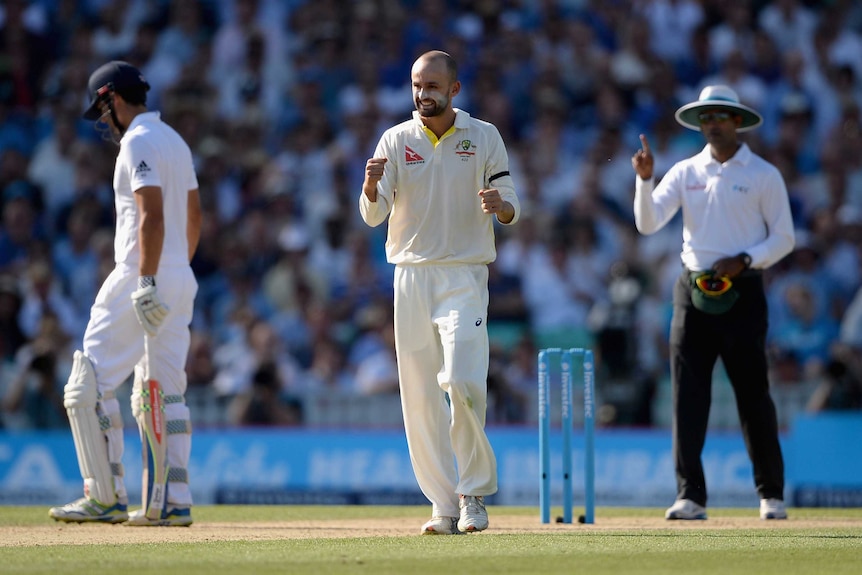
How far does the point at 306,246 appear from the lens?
14.3 metres

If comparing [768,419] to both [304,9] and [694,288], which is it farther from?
[304,9]

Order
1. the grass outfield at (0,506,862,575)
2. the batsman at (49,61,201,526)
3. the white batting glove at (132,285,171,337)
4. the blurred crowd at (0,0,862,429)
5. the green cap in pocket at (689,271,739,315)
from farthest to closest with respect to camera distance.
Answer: the blurred crowd at (0,0,862,429), the green cap in pocket at (689,271,739,315), the batsman at (49,61,201,526), the white batting glove at (132,285,171,337), the grass outfield at (0,506,862,575)

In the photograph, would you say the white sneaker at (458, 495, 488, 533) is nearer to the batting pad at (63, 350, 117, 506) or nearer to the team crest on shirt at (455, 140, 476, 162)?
the team crest on shirt at (455, 140, 476, 162)

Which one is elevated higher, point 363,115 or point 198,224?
point 363,115

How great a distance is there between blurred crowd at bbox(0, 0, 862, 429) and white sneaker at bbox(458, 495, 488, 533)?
513 centimetres

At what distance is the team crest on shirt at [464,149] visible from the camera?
7277 mm

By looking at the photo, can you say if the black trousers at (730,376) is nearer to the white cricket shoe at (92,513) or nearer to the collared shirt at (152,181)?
the collared shirt at (152,181)

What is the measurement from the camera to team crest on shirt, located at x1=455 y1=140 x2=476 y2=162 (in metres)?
7.28

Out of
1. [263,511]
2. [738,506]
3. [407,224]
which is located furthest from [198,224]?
[738,506]

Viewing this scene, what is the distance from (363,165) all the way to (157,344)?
7357mm

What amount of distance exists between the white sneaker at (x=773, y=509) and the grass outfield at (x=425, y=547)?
0.08 metres

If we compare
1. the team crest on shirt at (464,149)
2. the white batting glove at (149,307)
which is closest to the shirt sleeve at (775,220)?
the team crest on shirt at (464,149)

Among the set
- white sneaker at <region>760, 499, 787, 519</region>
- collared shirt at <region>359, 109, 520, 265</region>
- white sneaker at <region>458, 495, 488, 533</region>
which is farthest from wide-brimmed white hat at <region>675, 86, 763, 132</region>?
white sneaker at <region>458, 495, 488, 533</region>

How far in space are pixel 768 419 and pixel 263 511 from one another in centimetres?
318
